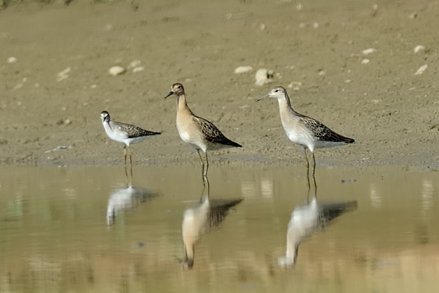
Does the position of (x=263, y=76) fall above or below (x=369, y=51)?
below

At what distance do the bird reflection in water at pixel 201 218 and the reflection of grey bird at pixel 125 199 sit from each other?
71 centimetres

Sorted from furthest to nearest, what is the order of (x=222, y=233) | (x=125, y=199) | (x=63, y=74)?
(x=63, y=74) → (x=125, y=199) → (x=222, y=233)

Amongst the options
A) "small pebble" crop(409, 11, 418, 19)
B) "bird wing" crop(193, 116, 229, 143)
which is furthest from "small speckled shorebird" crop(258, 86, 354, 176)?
"small pebble" crop(409, 11, 418, 19)

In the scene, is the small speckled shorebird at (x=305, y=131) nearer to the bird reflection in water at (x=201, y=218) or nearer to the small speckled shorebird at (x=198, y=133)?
the small speckled shorebird at (x=198, y=133)

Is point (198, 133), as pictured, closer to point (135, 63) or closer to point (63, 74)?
point (135, 63)

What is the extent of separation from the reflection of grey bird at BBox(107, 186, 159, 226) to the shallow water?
0.05 ft

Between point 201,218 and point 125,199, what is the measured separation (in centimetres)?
215

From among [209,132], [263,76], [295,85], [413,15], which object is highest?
[413,15]

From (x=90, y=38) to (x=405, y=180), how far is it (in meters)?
14.4

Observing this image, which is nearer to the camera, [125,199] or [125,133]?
[125,199]

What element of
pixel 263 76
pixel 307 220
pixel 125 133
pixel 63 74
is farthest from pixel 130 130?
pixel 307 220

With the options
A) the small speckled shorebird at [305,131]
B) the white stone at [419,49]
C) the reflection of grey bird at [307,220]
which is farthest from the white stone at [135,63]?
the reflection of grey bird at [307,220]

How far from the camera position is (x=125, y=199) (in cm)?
1288

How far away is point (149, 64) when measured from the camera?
2459 cm
